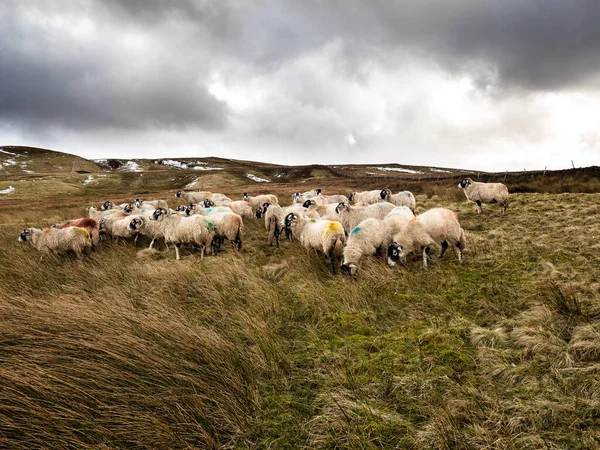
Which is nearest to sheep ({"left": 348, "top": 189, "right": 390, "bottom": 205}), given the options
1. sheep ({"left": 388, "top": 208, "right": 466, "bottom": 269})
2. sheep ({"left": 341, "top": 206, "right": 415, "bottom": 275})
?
sheep ({"left": 341, "top": 206, "right": 415, "bottom": 275})

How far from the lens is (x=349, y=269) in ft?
26.3

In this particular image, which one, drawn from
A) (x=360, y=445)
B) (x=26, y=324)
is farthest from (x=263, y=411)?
(x=26, y=324)

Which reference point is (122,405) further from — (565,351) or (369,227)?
(369,227)

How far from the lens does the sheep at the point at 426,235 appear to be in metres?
8.36

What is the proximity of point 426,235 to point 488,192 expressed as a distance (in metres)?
10.6

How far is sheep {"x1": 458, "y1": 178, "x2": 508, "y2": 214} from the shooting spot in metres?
15.9

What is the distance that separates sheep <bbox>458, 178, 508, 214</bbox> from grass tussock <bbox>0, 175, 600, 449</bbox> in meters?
9.70

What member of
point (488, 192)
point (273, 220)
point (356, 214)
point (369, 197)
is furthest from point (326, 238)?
→ point (488, 192)

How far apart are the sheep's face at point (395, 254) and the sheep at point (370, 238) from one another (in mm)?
512

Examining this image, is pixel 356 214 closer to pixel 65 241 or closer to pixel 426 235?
pixel 426 235

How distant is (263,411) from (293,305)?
3.05 meters

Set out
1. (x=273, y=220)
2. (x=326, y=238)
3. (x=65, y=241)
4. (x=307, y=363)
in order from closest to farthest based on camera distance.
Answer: (x=307, y=363), (x=326, y=238), (x=65, y=241), (x=273, y=220)

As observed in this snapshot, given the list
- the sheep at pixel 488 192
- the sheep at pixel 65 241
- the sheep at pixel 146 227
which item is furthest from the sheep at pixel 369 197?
the sheep at pixel 65 241

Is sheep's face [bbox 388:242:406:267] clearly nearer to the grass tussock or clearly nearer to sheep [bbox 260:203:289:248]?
the grass tussock
